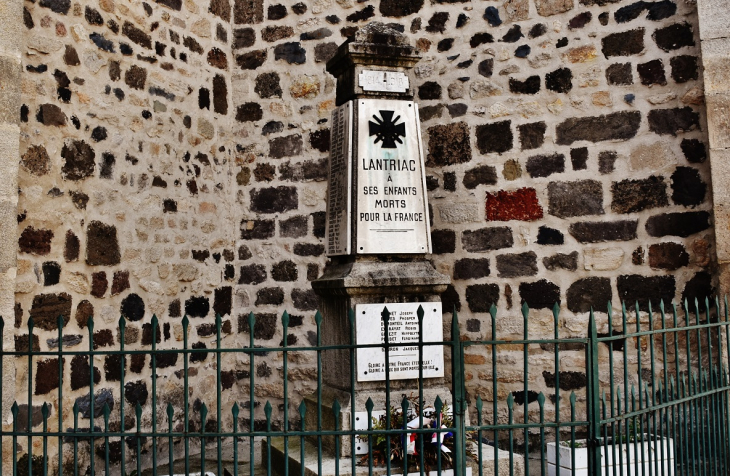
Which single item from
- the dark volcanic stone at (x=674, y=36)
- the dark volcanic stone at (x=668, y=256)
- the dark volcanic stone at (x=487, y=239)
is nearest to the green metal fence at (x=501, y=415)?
the dark volcanic stone at (x=668, y=256)

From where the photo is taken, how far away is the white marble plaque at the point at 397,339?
14.7ft

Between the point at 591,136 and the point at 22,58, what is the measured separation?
4336 mm

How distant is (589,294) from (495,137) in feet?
5.10

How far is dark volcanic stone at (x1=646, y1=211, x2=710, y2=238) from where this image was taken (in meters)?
5.33

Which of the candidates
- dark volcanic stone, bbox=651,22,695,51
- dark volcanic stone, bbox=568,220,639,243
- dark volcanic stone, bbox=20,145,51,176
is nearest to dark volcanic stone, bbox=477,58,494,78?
dark volcanic stone, bbox=651,22,695,51

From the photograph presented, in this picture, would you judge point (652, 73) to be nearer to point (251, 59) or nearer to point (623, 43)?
point (623, 43)

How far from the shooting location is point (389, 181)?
466 cm

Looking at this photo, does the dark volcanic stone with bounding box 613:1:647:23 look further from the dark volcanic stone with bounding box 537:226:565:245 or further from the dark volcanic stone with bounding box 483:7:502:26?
the dark volcanic stone with bounding box 537:226:565:245

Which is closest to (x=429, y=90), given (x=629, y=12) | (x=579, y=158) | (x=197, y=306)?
(x=579, y=158)

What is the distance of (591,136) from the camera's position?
5.79 m

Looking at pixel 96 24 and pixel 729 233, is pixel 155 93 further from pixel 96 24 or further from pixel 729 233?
pixel 729 233

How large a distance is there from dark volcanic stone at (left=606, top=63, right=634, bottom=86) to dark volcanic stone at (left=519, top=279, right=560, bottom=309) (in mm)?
1722

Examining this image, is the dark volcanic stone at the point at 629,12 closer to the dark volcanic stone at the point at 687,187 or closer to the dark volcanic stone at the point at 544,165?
the dark volcanic stone at the point at 544,165

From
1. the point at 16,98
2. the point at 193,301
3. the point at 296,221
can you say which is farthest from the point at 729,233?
the point at 16,98
